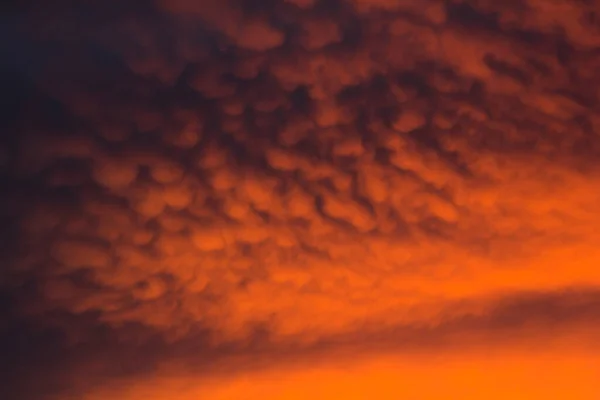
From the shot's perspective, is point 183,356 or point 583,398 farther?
point 583,398

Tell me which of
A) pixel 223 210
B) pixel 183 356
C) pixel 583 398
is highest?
pixel 223 210

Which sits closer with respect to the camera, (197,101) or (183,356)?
(197,101)

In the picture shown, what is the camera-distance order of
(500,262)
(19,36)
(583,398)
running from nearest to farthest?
1. (19,36)
2. (500,262)
3. (583,398)

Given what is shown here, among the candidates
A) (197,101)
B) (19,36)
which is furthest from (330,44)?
(19,36)

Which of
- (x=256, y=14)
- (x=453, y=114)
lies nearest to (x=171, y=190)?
(x=256, y=14)

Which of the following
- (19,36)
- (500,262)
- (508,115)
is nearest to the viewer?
(19,36)

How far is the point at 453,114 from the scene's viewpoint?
3463 mm

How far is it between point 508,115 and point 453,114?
0.71ft

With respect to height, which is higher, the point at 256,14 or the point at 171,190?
the point at 256,14

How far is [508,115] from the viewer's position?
346cm

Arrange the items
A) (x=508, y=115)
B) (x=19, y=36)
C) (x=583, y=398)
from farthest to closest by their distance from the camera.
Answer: (x=583, y=398), (x=508, y=115), (x=19, y=36)

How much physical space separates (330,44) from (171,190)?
0.85 meters

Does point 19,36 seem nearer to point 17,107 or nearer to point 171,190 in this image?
point 17,107

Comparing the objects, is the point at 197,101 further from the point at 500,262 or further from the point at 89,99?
the point at 500,262
